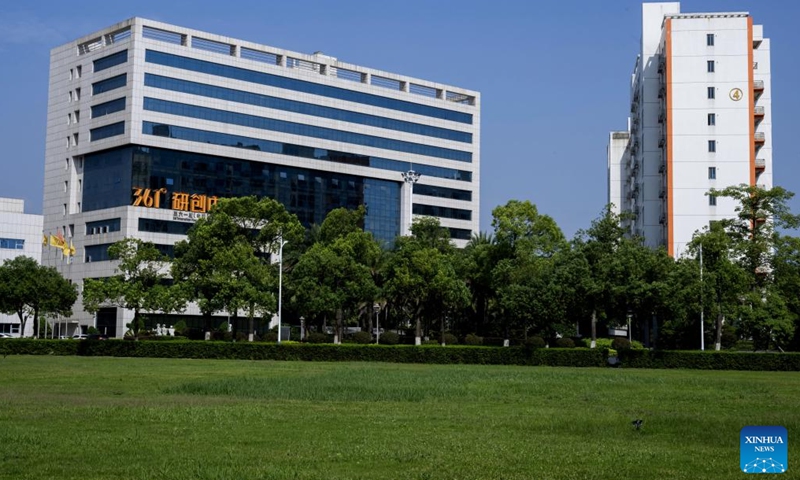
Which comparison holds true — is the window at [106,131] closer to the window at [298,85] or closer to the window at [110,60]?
the window at [110,60]

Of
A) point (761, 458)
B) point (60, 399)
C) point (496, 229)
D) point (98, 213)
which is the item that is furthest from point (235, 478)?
point (98, 213)

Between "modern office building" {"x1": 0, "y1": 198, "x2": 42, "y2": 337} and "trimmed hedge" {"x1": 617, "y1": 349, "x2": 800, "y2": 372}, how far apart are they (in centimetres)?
8240

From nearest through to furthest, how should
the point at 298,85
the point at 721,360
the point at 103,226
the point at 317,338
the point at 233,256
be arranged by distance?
the point at 721,360
the point at 233,256
the point at 317,338
the point at 103,226
the point at 298,85

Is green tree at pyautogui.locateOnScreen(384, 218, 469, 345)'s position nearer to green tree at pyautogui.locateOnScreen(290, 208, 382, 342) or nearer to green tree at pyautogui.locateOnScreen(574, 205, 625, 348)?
green tree at pyautogui.locateOnScreen(290, 208, 382, 342)

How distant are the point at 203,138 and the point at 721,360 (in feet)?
229

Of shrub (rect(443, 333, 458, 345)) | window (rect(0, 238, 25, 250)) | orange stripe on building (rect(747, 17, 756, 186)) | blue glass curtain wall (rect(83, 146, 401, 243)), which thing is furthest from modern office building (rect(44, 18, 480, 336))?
orange stripe on building (rect(747, 17, 756, 186))

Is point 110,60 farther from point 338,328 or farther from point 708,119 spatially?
point 708,119

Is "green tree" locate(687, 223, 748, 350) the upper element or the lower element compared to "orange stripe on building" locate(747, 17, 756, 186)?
lower

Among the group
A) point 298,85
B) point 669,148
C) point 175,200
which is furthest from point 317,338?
point 298,85

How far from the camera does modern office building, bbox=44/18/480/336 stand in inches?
4348

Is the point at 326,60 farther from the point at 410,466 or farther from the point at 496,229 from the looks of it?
the point at 410,466

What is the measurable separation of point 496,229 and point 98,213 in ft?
164

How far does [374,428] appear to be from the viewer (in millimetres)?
23250

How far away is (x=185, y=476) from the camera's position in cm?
1644
